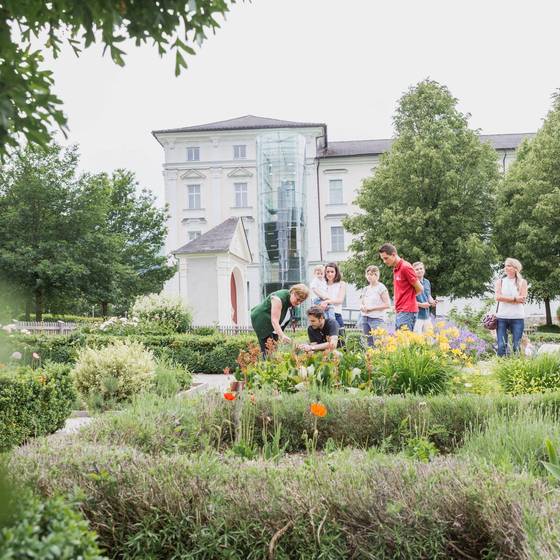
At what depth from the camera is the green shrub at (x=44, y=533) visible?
5.14 feet

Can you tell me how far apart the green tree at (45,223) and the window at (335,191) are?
18881mm

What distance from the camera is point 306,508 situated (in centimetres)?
300

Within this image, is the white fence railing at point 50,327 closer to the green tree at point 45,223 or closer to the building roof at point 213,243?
the building roof at point 213,243

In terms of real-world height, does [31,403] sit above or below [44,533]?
below

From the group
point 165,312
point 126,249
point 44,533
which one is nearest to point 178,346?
point 165,312

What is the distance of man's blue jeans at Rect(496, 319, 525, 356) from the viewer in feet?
32.1

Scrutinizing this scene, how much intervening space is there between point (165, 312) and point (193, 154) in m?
30.1

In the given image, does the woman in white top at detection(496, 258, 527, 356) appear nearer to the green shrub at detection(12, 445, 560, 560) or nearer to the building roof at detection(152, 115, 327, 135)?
the green shrub at detection(12, 445, 560, 560)

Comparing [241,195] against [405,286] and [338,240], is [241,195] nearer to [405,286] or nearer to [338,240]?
[338,240]

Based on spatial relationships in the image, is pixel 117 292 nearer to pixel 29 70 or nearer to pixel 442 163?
pixel 442 163

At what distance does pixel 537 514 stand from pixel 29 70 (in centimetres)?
266

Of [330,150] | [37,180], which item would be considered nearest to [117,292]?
[37,180]

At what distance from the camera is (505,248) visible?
95.1 ft

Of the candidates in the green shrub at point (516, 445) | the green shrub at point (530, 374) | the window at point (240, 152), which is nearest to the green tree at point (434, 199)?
the window at point (240, 152)
